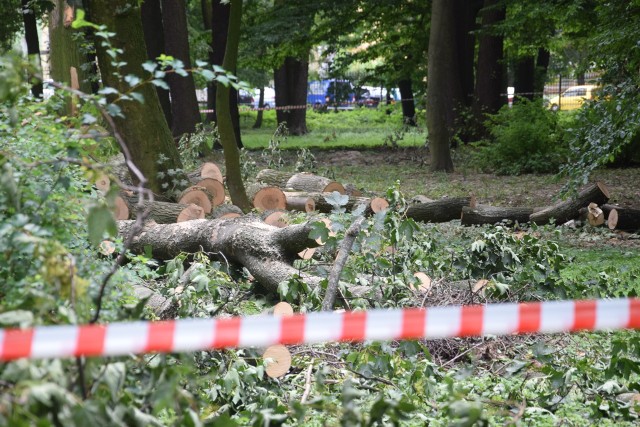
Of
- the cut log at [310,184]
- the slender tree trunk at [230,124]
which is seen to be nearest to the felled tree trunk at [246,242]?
the slender tree trunk at [230,124]

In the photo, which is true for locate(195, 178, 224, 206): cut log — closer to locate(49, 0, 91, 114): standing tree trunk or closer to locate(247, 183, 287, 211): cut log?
locate(247, 183, 287, 211): cut log

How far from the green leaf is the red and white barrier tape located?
0.32 m

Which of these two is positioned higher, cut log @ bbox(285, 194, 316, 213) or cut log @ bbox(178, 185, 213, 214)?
cut log @ bbox(178, 185, 213, 214)

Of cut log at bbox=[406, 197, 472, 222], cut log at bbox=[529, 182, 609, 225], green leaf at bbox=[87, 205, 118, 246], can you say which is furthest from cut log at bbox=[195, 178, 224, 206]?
green leaf at bbox=[87, 205, 118, 246]

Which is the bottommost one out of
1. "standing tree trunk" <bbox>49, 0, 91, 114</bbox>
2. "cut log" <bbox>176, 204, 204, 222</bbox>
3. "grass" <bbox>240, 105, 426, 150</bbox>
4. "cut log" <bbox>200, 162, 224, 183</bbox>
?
"grass" <bbox>240, 105, 426, 150</bbox>

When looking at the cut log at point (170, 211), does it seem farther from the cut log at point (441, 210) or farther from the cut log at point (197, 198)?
the cut log at point (441, 210)

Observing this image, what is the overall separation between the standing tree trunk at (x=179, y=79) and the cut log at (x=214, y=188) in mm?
9638

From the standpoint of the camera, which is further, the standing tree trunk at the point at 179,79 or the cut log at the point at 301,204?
the standing tree trunk at the point at 179,79

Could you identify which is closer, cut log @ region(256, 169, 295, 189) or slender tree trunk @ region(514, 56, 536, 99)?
cut log @ region(256, 169, 295, 189)

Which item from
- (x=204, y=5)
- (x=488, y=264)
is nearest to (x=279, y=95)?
(x=204, y=5)

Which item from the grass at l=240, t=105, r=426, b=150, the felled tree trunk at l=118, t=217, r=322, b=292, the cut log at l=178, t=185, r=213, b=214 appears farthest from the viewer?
the grass at l=240, t=105, r=426, b=150

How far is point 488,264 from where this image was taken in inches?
252

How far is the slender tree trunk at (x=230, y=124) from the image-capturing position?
34.6ft

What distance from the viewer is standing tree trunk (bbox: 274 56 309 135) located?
3028 cm
